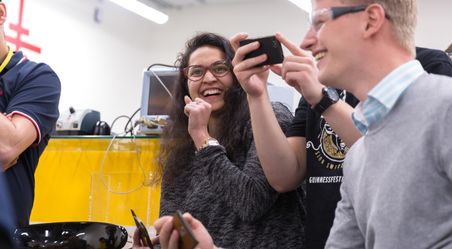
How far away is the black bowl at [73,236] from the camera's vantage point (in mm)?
1229

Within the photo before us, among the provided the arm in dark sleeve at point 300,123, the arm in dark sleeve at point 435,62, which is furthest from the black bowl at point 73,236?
the arm in dark sleeve at point 435,62

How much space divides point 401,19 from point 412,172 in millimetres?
327

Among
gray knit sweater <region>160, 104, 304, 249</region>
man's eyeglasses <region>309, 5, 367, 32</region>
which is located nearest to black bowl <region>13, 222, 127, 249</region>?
gray knit sweater <region>160, 104, 304, 249</region>

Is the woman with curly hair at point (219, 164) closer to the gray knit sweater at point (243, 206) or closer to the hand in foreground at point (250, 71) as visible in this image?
the gray knit sweater at point (243, 206)

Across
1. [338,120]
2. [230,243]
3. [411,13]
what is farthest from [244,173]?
[411,13]

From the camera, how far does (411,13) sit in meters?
1.03

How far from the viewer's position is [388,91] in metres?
0.90

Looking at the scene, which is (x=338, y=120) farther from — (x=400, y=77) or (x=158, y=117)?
(x=158, y=117)

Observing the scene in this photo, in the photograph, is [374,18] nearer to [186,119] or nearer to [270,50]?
[270,50]

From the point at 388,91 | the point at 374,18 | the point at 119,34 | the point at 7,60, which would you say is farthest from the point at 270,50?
the point at 119,34

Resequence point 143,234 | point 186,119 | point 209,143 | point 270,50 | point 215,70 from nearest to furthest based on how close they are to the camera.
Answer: point 143,234 < point 270,50 < point 209,143 < point 215,70 < point 186,119

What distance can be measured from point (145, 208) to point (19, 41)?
141 inches

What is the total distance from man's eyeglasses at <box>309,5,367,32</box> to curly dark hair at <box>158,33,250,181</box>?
572 mm

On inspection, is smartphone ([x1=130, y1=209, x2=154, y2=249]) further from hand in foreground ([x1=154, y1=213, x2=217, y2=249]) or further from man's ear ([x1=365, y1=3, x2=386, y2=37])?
man's ear ([x1=365, y1=3, x2=386, y2=37])
